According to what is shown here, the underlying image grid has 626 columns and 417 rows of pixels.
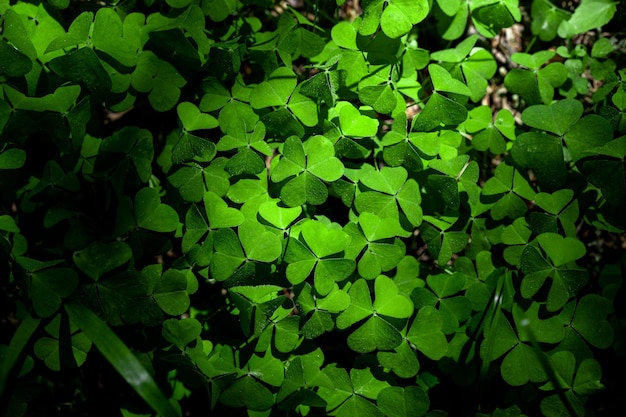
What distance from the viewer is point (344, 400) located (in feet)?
5.41

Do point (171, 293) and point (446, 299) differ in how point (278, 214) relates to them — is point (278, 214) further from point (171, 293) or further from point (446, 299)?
point (446, 299)

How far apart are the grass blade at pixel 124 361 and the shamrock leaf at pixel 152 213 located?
380 millimetres

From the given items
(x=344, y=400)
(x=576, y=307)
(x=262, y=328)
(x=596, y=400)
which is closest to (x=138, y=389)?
(x=262, y=328)

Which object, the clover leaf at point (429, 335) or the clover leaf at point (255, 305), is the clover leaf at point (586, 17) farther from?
the clover leaf at point (255, 305)

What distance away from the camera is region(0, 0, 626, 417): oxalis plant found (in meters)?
1.60

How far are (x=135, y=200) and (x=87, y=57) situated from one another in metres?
0.54

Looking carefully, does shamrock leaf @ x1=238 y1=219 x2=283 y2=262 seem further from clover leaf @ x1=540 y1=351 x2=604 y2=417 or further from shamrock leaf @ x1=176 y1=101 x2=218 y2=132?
clover leaf @ x1=540 y1=351 x2=604 y2=417

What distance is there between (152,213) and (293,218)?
0.54 meters

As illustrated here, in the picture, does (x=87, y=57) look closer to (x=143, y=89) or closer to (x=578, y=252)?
(x=143, y=89)

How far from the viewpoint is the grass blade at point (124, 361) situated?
1358mm

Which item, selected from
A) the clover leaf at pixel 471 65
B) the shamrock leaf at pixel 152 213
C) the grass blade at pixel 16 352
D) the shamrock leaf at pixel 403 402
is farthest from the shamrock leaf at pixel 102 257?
the clover leaf at pixel 471 65

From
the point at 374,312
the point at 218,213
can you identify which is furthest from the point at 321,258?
the point at 218,213

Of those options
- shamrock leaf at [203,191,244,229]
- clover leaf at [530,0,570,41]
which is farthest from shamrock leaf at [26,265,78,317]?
clover leaf at [530,0,570,41]

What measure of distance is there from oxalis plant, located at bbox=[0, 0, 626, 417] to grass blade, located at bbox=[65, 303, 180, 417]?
1.7 inches
